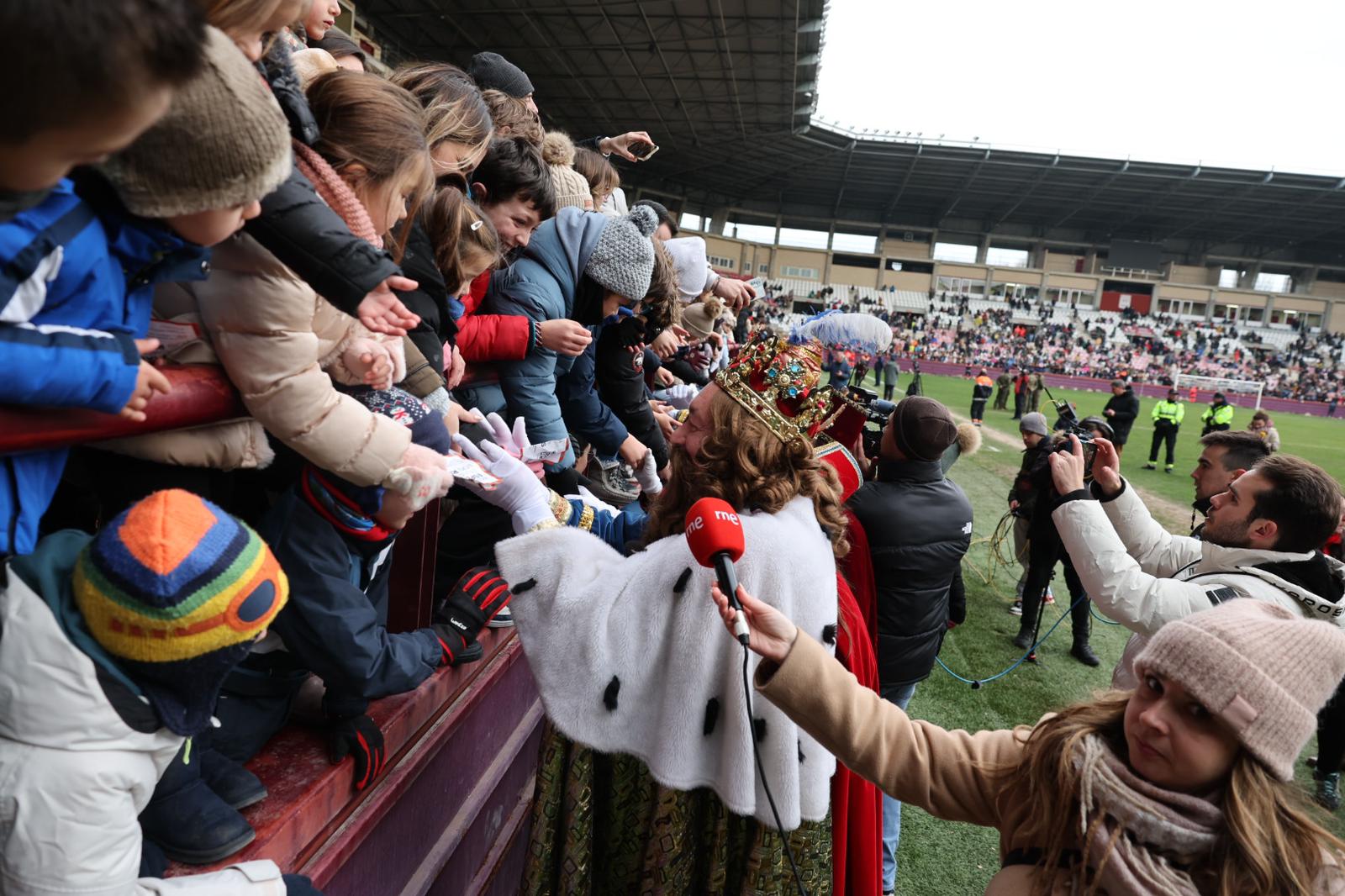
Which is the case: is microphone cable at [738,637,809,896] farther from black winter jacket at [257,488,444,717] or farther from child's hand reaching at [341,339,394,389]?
child's hand reaching at [341,339,394,389]

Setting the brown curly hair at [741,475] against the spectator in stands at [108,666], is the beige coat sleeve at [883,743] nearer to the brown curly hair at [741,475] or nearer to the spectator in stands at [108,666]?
the brown curly hair at [741,475]

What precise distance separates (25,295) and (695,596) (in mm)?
1400

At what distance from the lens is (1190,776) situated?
1.33 meters

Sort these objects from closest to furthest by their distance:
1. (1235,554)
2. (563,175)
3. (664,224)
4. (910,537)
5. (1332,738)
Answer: (1235,554) < (910,537) < (563,175) < (1332,738) < (664,224)

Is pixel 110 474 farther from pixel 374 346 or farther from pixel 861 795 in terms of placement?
pixel 861 795

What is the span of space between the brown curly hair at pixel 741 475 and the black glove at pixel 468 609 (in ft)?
1.62

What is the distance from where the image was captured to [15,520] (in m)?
1.01

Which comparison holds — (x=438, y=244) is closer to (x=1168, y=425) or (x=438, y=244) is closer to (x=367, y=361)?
(x=367, y=361)

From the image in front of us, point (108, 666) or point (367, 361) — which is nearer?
point (108, 666)

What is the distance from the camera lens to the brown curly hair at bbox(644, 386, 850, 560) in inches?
83.2

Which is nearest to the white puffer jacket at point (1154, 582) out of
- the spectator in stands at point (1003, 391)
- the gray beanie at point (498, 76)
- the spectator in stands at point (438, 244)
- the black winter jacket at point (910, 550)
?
the black winter jacket at point (910, 550)

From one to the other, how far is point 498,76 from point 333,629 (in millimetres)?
3594

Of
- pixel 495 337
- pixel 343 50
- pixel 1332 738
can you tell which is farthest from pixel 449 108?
pixel 1332 738

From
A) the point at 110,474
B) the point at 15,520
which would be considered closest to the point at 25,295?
the point at 15,520
